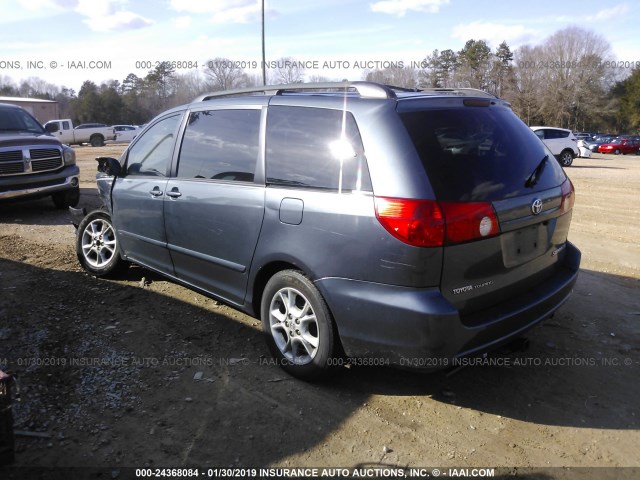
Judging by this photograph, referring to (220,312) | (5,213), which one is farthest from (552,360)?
(5,213)

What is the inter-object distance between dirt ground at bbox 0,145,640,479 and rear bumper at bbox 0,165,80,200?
4076 millimetres

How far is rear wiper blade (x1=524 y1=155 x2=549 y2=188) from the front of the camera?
3.22 metres

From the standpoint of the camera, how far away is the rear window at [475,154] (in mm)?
2863

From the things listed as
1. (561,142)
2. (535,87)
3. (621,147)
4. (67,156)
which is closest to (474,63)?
(535,87)

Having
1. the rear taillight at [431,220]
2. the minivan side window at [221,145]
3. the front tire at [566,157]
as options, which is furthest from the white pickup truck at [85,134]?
the rear taillight at [431,220]

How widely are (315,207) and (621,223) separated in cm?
756

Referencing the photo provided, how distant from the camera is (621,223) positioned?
870 cm

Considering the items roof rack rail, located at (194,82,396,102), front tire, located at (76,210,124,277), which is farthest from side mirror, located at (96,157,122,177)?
roof rack rail, located at (194,82,396,102)

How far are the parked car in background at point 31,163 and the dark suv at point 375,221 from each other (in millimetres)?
5682

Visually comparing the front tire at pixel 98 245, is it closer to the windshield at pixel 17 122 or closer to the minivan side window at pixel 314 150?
the minivan side window at pixel 314 150

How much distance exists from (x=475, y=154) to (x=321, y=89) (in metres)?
1.21

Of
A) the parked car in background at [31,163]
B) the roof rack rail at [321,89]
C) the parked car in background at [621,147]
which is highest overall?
the roof rack rail at [321,89]

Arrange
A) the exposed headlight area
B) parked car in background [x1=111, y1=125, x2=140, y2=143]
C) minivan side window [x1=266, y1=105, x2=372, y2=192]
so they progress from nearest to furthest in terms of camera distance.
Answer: minivan side window [x1=266, y1=105, x2=372, y2=192] → the exposed headlight area → parked car in background [x1=111, y1=125, x2=140, y2=143]

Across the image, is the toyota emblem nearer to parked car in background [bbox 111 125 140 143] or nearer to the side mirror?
the side mirror
